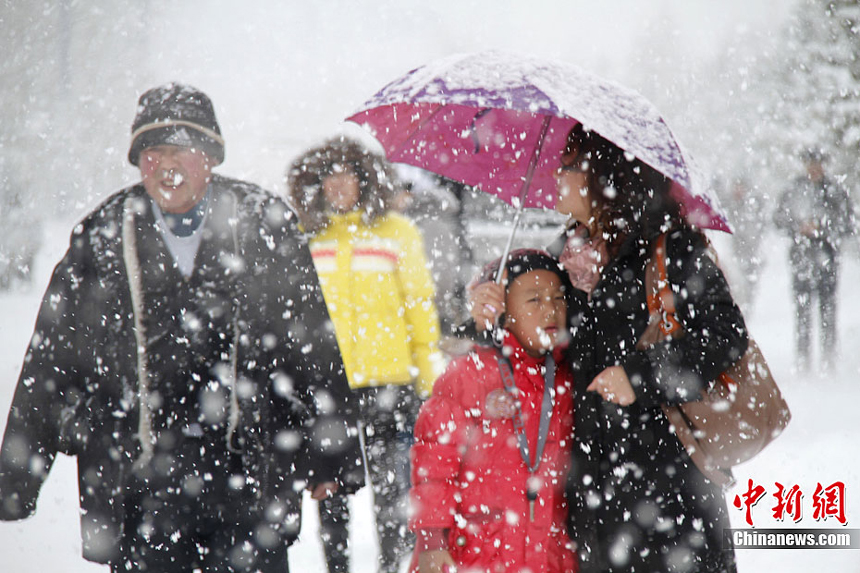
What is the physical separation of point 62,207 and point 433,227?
19654mm

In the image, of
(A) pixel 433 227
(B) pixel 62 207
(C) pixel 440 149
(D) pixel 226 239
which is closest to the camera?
(D) pixel 226 239

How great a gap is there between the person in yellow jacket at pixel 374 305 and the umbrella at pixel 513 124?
0.70 meters

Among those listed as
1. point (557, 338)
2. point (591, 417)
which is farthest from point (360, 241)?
point (591, 417)

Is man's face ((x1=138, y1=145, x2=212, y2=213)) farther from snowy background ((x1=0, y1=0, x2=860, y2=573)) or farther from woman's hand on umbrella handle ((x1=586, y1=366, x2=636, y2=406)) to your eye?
woman's hand on umbrella handle ((x1=586, y1=366, x2=636, y2=406))

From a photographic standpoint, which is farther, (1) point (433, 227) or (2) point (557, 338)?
(1) point (433, 227)

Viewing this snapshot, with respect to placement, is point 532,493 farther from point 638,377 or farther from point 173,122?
point 173,122

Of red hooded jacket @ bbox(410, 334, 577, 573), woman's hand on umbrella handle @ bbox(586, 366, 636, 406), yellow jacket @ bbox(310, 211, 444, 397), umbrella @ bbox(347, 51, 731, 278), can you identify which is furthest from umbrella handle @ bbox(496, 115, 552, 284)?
yellow jacket @ bbox(310, 211, 444, 397)

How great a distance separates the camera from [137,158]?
2.66 metres

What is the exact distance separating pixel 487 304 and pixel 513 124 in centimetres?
91

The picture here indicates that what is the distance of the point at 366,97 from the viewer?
1465 cm

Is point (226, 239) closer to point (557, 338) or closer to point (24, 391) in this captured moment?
point (24, 391)

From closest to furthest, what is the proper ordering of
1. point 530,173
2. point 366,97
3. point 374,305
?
point 530,173, point 374,305, point 366,97

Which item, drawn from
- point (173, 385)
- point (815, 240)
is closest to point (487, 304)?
point (173, 385)

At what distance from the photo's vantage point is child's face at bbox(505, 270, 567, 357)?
106 inches
